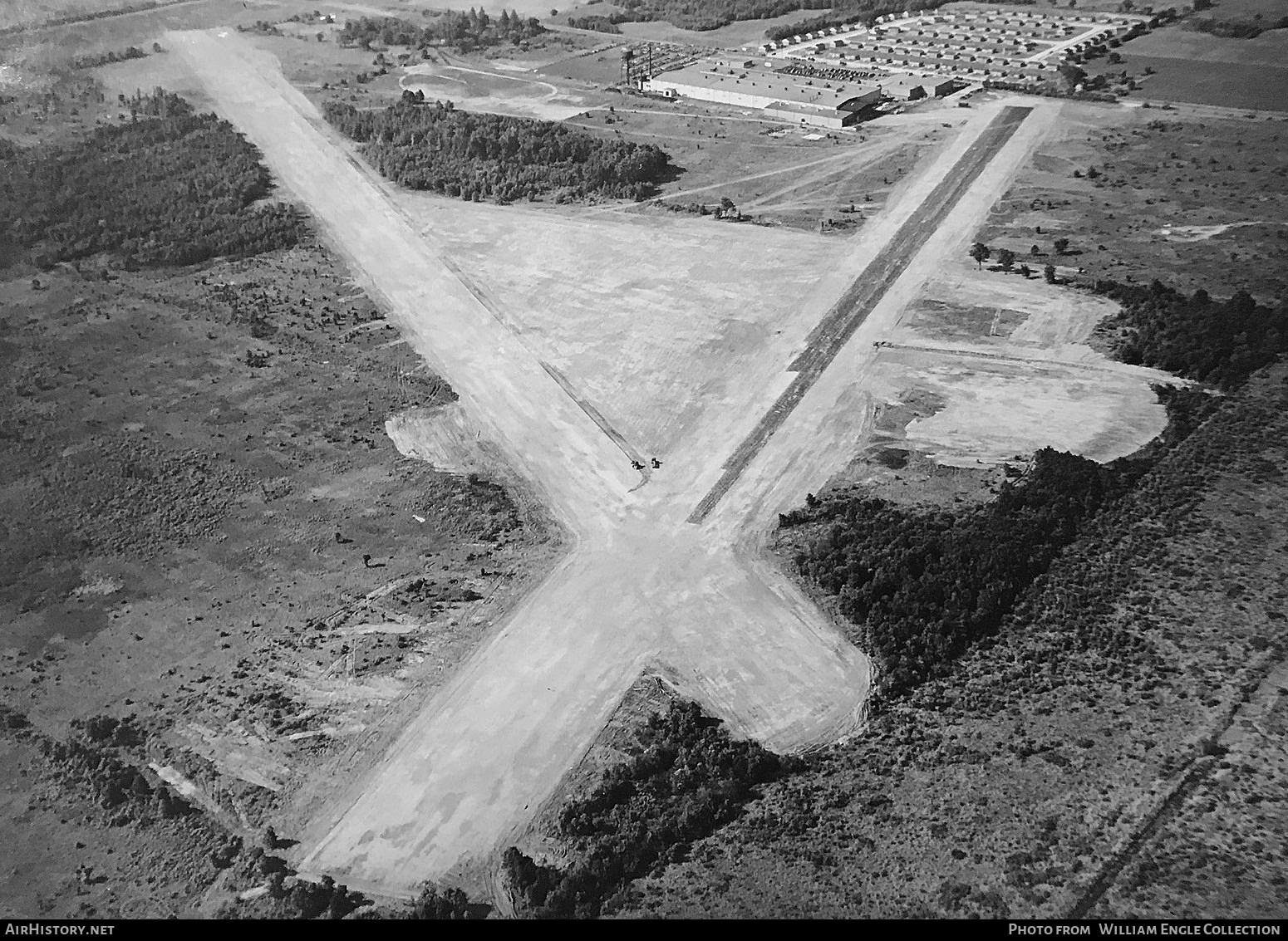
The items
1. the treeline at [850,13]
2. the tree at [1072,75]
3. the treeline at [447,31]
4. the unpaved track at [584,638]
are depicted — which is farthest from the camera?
the treeline at [447,31]

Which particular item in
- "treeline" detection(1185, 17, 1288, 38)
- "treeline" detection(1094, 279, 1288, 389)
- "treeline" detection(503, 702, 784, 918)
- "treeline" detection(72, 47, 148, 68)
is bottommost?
"treeline" detection(503, 702, 784, 918)

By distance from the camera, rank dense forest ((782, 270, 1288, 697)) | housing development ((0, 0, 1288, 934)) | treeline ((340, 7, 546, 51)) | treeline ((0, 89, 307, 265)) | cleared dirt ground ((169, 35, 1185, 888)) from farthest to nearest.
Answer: treeline ((340, 7, 546, 51)) → treeline ((0, 89, 307, 265)) → dense forest ((782, 270, 1288, 697)) → cleared dirt ground ((169, 35, 1185, 888)) → housing development ((0, 0, 1288, 934))

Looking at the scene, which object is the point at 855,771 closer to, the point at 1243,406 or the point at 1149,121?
the point at 1243,406

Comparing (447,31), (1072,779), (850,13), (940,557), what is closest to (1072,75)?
(850,13)

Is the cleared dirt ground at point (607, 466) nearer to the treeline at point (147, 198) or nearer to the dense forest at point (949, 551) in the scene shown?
the dense forest at point (949, 551)

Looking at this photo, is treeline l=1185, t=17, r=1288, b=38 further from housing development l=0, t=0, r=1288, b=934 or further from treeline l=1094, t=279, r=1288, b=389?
treeline l=1094, t=279, r=1288, b=389

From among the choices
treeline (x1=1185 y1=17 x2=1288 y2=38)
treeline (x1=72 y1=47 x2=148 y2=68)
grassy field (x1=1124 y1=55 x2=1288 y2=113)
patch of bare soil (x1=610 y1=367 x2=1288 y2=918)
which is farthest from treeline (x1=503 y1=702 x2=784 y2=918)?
treeline (x1=1185 y1=17 x2=1288 y2=38)

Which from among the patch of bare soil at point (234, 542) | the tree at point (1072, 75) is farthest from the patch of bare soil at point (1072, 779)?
the tree at point (1072, 75)
